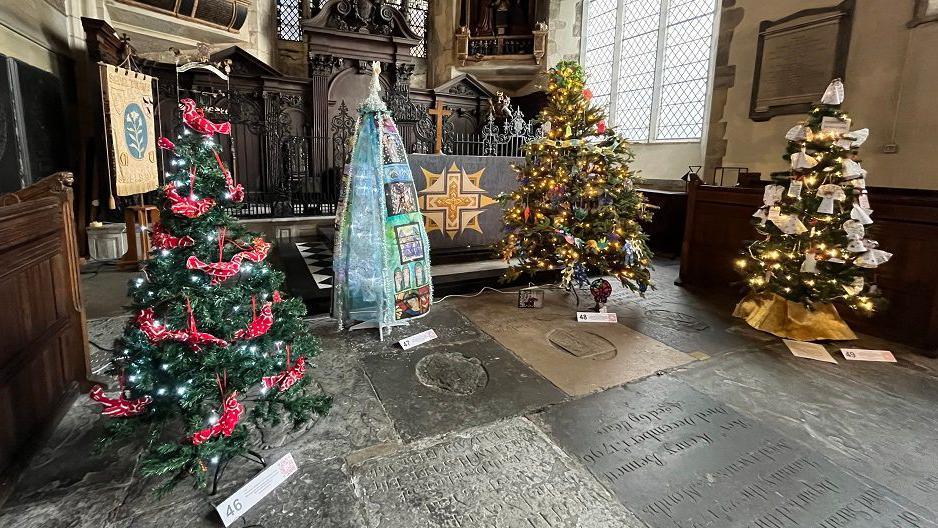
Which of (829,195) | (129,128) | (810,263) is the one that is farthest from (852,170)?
(129,128)

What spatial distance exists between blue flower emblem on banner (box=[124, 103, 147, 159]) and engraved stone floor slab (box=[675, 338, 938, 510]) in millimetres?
6304

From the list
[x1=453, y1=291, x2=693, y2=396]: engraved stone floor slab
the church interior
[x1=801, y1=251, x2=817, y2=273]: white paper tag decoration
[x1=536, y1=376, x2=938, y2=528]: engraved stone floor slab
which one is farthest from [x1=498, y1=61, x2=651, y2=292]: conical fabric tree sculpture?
[x1=536, y1=376, x2=938, y2=528]: engraved stone floor slab

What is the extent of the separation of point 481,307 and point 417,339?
38.3 inches

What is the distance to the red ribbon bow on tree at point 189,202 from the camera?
4.95 ft

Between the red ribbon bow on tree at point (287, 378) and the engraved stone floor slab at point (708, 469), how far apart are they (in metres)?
1.20

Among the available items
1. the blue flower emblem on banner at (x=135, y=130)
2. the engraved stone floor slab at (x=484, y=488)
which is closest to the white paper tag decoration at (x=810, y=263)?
the engraved stone floor slab at (x=484, y=488)

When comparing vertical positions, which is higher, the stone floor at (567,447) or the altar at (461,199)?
the altar at (461,199)

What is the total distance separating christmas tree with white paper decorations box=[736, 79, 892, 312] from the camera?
3217 millimetres

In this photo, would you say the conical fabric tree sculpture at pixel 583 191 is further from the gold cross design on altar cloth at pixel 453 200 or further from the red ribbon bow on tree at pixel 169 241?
the red ribbon bow on tree at pixel 169 241

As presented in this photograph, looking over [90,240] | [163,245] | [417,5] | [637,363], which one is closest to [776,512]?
[637,363]

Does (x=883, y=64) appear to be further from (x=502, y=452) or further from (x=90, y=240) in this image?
(x=90, y=240)

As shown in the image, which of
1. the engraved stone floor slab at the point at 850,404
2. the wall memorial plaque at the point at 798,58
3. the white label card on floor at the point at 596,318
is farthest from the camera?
the wall memorial plaque at the point at 798,58

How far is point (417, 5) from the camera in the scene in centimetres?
1125

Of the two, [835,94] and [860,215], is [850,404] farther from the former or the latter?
[835,94]
